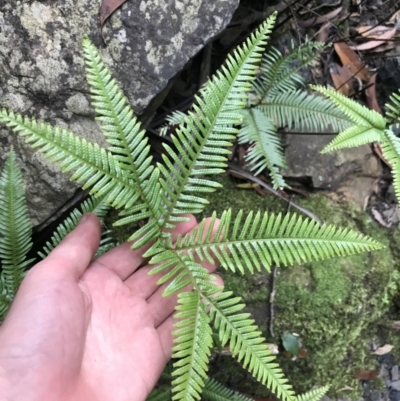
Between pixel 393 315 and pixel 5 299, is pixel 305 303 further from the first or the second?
pixel 5 299

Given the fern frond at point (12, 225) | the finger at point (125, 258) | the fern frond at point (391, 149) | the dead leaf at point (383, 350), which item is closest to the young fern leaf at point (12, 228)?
the fern frond at point (12, 225)

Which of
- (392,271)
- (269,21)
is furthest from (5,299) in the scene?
(392,271)

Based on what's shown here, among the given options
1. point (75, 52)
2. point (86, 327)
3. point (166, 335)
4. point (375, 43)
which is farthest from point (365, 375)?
point (75, 52)

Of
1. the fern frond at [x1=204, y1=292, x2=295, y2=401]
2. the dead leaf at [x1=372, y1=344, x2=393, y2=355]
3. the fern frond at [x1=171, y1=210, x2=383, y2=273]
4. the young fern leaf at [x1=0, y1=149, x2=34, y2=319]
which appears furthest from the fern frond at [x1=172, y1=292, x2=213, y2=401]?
the dead leaf at [x1=372, y1=344, x2=393, y2=355]

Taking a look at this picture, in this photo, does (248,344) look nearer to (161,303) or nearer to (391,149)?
(161,303)

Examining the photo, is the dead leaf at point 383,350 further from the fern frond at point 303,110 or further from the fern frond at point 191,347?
the fern frond at point 191,347

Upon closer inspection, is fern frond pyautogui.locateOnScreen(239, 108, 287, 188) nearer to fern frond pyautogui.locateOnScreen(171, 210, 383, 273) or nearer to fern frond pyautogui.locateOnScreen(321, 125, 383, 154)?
fern frond pyautogui.locateOnScreen(321, 125, 383, 154)
